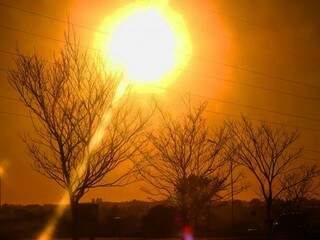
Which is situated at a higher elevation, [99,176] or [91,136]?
[91,136]

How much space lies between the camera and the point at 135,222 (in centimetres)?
6944

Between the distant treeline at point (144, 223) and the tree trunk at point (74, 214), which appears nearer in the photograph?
the tree trunk at point (74, 214)

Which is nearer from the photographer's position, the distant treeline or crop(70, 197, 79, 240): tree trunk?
crop(70, 197, 79, 240): tree trunk

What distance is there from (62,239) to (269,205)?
2292 centimetres

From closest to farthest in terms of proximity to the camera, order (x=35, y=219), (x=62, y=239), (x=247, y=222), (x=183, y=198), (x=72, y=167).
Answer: (x=72, y=167) < (x=183, y=198) < (x=62, y=239) < (x=35, y=219) < (x=247, y=222)

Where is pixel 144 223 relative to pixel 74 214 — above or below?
above

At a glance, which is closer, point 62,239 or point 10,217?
point 62,239

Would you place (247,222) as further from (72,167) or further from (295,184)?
(72,167)

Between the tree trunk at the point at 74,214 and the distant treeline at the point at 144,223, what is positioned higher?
the distant treeline at the point at 144,223

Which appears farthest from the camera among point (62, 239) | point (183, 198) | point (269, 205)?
point (62, 239)

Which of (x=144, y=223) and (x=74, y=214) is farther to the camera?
(x=144, y=223)

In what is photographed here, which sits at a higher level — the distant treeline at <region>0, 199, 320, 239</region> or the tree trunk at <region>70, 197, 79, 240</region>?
the distant treeline at <region>0, 199, 320, 239</region>

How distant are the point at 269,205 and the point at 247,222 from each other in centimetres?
4818

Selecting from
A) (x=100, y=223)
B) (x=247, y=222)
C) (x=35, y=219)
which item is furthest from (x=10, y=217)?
(x=247, y=222)
